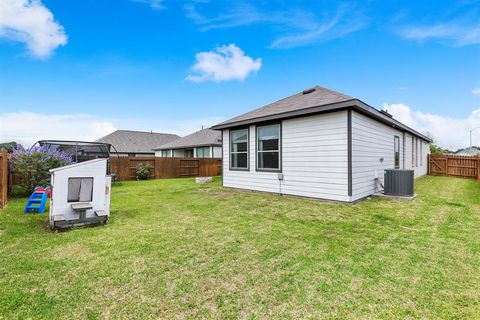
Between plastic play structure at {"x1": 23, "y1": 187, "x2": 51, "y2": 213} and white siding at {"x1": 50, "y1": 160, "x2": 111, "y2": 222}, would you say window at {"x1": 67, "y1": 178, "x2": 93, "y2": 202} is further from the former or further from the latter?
plastic play structure at {"x1": 23, "y1": 187, "x2": 51, "y2": 213}

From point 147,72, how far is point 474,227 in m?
14.3

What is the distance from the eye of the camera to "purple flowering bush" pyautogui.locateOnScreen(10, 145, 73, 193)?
7516mm

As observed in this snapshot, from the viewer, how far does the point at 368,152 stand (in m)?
6.92

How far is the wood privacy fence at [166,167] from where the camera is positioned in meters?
13.5

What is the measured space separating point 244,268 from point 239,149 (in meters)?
6.59

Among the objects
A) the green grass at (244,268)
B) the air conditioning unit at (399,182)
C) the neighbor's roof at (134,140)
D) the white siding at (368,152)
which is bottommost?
the green grass at (244,268)

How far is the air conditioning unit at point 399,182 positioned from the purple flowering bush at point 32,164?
11.3 meters

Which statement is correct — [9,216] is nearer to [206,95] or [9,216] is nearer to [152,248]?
[152,248]

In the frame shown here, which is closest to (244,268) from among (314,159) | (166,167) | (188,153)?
(314,159)

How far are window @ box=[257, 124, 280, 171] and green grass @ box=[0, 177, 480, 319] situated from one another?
330cm

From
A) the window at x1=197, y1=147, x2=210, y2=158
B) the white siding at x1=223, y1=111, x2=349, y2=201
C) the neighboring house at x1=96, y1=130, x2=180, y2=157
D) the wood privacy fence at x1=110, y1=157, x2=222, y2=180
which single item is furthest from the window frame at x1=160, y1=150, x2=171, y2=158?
the white siding at x1=223, y1=111, x2=349, y2=201

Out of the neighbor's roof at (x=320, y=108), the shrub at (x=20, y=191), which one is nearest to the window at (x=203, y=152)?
the neighbor's roof at (x=320, y=108)

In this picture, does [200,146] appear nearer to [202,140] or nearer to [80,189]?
[202,140]

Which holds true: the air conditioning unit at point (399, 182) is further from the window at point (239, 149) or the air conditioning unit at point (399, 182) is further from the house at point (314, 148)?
the window at point (239, 149)
